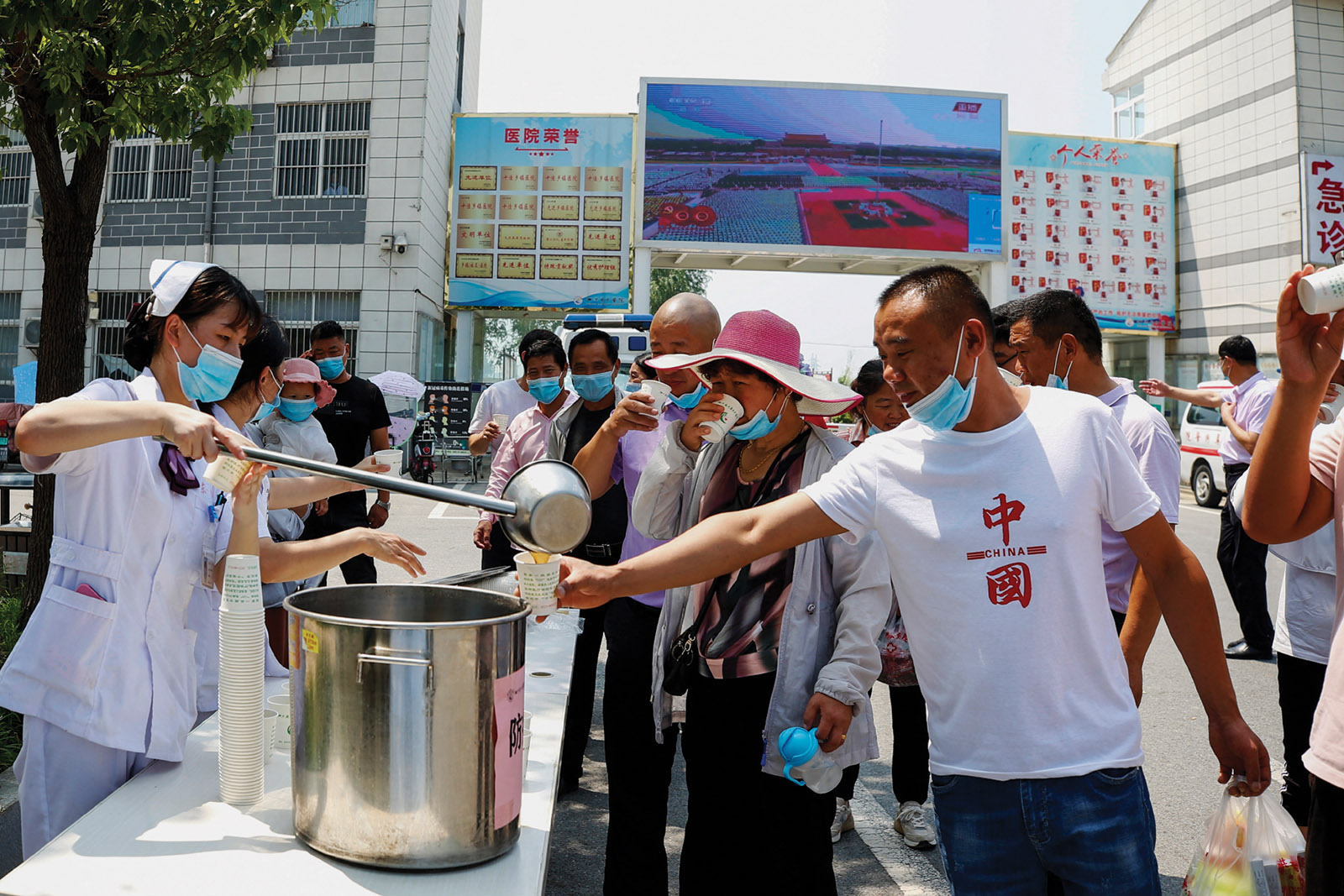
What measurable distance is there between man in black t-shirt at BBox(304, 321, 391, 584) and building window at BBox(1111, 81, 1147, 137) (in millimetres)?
25262

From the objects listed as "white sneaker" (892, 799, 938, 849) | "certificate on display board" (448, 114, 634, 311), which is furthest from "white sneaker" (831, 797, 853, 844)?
"certificate on display board" (448, 114, 634, 311)

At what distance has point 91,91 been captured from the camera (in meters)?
4.71

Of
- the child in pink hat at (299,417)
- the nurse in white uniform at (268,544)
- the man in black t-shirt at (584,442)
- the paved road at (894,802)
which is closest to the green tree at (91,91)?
the child in pink hat at (299,417)

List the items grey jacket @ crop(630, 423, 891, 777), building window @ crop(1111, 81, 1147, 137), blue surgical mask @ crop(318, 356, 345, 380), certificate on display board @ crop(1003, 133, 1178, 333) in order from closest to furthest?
grey jacket @ crop(630, 423, 891, 777) → blue surgical mask @ crop(318, 356, 345, 380) → certificate on display board @ crop(1003, 133, 1178, 333) → building window @ crop(1111, 81, 1147, 137)

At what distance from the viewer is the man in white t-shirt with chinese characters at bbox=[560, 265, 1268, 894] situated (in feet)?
5.78

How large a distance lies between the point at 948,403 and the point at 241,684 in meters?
1.39

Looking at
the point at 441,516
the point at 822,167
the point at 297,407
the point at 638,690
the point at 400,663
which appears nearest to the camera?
the point at 400,663

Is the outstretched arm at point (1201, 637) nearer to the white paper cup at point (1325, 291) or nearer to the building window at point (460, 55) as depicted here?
the white paper cup at point (1325, 291)

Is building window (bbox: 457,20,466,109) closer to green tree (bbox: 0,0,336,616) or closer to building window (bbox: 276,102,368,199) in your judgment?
building window (bbox: 276,102,368,199)

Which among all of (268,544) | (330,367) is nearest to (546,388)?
(330,367)

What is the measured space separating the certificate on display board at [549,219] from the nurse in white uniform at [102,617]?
664 inches

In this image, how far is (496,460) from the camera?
4648mm

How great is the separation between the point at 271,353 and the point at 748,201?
16.8 meters

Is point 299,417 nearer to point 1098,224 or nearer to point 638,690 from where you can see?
point 638,690
